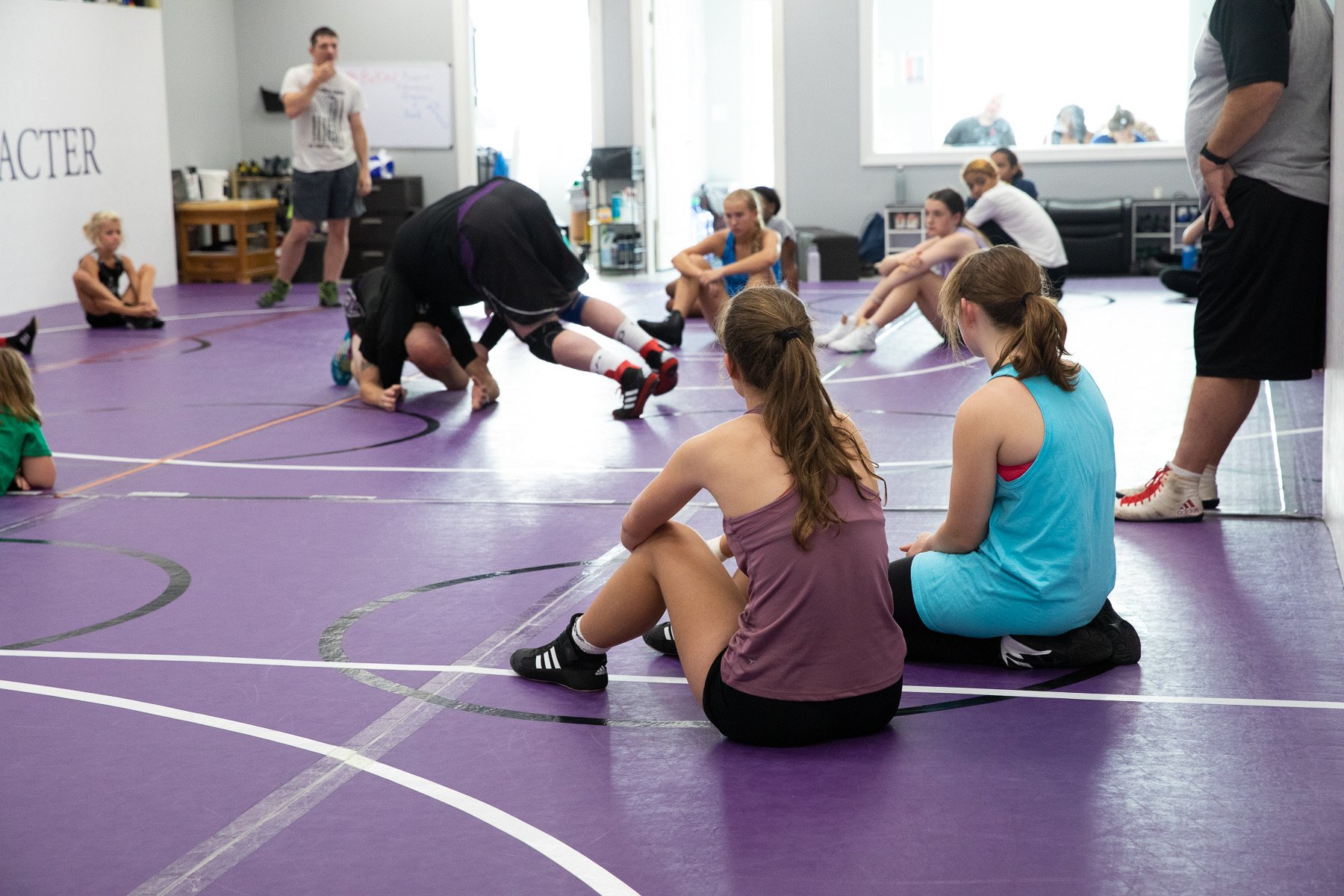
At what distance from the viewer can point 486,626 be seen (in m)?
3.18

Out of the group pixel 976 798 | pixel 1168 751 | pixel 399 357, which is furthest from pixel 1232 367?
pixel 399 357

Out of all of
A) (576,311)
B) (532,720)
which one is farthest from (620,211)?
(532,720)

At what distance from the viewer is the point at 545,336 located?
5.89m

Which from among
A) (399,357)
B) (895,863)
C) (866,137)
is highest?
(866,137)

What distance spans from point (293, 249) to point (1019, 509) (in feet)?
28.3

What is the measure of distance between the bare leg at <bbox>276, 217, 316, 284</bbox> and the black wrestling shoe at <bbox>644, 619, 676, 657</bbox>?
310 inches

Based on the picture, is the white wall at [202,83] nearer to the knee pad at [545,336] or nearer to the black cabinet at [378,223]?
the black cabinet at [378,223]

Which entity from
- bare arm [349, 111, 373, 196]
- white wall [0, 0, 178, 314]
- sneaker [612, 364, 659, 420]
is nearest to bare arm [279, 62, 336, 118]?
bare arm [349, 111, 373, 196]

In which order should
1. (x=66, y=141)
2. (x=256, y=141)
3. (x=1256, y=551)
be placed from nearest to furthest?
1. (x=1256, y=551)
2. (x=66, y=141)
3. (x=256, y=141)

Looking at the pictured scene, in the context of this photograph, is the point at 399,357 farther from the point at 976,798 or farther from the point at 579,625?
the point at 976,798

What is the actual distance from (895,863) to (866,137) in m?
11.3

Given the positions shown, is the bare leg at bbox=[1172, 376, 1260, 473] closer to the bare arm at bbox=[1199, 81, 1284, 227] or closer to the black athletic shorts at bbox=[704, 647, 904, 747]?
the bare arm at bbox=[1199, 81, 1284, 227]

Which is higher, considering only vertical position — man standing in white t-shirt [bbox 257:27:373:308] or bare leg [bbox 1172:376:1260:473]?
man standing in white t-shirt [bbox 257:27:373:308]

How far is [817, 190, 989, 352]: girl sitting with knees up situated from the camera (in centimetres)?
758
